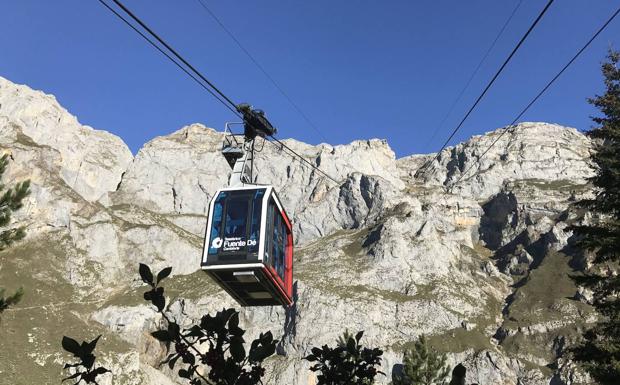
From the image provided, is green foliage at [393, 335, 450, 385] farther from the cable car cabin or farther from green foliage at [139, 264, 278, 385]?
green foliage at [139, 264, 278, 385]

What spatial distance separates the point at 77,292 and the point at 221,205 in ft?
572

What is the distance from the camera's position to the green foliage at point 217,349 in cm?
456

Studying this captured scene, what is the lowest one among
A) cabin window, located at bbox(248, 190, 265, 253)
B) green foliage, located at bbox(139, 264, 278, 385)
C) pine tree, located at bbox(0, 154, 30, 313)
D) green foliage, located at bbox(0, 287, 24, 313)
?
green foliage, located at bbox(139, 264, 278, 385)

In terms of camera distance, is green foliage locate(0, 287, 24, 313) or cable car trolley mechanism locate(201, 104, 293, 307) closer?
cable car trolley mechanism locate(201, 104, 293, 307)

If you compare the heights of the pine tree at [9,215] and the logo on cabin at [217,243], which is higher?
the pine tree at [9,215]

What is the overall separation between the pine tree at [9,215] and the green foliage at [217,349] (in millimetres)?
22675

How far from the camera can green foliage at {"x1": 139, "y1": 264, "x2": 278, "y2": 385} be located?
4.56 meters

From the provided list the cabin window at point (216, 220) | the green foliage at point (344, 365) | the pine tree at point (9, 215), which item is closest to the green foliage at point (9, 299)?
the pine tree at point (9, 215)

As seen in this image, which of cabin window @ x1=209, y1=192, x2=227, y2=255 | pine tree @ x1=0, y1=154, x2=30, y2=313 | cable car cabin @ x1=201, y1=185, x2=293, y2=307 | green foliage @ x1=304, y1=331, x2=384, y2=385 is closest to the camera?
green foliage @ x1=304, y1=331, x2=384, y2=385

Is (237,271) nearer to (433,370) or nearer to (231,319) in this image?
(231,319)

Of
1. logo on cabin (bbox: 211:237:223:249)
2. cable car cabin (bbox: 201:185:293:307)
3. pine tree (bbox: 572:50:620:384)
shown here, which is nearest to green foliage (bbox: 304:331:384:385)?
cable car cabin (bbox: 201:185:293:307)

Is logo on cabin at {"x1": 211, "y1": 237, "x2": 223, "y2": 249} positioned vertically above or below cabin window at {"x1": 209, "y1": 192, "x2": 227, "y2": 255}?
below

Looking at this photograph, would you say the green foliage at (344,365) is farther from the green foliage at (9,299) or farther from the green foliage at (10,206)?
the green foliage at (10,206)

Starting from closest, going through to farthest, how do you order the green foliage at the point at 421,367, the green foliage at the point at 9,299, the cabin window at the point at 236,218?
the cabin window at the point at 236,218 → the green foliage at the point at 9,299 → the green foliage at the point at 421,367
